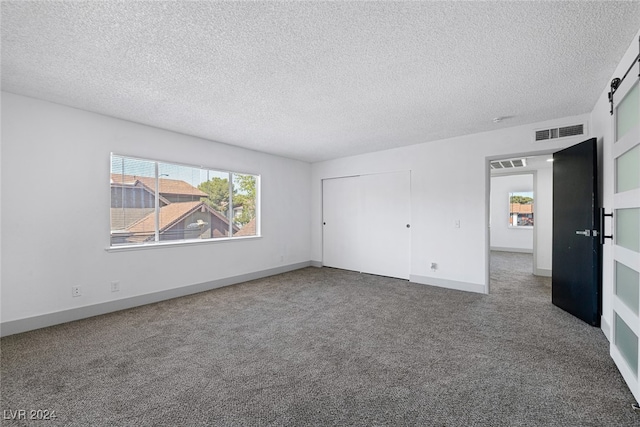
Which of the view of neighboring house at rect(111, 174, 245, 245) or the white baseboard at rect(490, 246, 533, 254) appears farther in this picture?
the white baseboard at rect(490, 246, 533, 254)

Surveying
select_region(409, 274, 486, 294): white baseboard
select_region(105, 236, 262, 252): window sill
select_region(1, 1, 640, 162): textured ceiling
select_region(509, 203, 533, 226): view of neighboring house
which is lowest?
select_region(409, 274, 486, 294): white baseboard

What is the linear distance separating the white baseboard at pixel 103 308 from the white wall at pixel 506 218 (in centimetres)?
841

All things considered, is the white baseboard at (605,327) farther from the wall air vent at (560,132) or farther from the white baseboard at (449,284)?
the wall air vent at (560,132)

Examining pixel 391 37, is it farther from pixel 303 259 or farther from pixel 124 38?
pixel 303 259

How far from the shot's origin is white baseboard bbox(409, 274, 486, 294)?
14.2ft

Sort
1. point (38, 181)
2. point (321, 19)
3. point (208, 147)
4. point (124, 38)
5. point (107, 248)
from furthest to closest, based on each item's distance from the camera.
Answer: point (208, 147), point (107, 248), point (38, 181), point (124, 38), point (321, 19)

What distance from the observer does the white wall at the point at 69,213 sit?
2.86 metres

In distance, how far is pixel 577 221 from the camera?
325cm

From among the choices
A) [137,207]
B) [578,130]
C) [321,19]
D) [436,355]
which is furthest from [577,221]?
[137,207]

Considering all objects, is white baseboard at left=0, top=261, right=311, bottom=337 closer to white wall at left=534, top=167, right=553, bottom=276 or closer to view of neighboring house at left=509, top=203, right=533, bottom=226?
white wall at left=534, top=167, right=553, bottom=276

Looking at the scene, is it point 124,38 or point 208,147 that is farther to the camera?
point 208,147

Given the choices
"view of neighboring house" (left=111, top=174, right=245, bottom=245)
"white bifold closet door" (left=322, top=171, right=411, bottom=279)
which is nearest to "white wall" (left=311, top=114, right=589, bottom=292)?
"white bifold closet door" (left=322, top=171, right=411, bottom=279)

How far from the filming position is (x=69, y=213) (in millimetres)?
3209

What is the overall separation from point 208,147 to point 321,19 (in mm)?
3424
